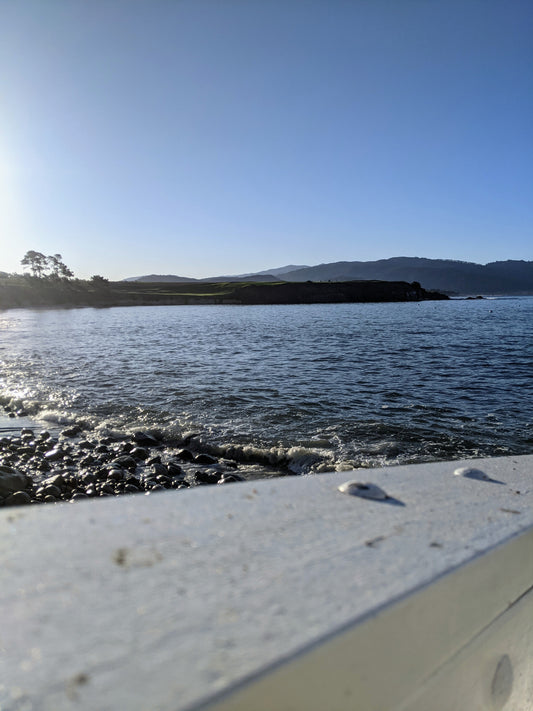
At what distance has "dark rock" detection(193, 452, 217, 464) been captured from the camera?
7.92 m

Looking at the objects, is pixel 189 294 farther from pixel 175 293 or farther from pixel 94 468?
pixel 94 468

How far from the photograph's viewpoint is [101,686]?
825 mm

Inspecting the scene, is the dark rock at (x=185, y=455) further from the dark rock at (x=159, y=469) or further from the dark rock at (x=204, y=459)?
the dark rock at (x=159, y=469)

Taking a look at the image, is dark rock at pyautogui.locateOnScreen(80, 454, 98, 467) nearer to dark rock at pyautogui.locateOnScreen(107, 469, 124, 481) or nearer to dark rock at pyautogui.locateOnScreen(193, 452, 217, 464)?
dark rock at pyautogui.locateOnScreen(107, 469, 124, 481)

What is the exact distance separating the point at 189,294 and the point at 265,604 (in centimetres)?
12467

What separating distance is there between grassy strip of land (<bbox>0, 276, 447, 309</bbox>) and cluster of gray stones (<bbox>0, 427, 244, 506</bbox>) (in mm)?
104379

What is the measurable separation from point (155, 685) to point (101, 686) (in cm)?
10

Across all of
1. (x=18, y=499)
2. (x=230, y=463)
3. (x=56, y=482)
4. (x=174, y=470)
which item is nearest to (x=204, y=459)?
(x=230, y=463)

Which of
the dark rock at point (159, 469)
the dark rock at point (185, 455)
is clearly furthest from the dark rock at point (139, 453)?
the dark rock at point (159, 469)

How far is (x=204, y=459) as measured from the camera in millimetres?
7945

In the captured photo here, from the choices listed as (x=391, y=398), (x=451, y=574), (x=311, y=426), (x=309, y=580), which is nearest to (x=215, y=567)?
(x=309, y=580)

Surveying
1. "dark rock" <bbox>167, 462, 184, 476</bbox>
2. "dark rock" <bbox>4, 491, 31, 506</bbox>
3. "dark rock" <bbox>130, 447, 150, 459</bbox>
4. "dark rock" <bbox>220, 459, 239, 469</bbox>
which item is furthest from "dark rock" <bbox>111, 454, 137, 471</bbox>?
"dark rock" <bbox>4, 491, 31, 506</bbox>

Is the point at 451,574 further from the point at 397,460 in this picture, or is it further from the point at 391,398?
the point at 391,398

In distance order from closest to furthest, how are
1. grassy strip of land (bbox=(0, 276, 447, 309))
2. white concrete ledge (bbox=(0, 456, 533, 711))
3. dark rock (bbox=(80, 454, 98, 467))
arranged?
white concrete ledge (bbox=(0, 456, 533, 711)) < dark rock (bbox=(80, 454, 98, 467)) < grassy strip of land (bbox=(0, 276, 447, 309))
